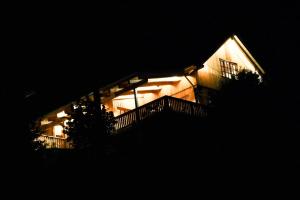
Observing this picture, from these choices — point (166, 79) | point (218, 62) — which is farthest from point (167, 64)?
point (218, 62)

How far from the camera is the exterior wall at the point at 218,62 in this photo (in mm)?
24781

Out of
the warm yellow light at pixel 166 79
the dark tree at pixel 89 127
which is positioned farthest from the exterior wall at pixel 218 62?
the dark tree at pixel 89 127

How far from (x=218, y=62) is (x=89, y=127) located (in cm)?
1263

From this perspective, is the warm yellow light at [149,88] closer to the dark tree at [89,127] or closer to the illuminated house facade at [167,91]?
the illuminated house facade at [167,91]

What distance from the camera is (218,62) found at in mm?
26781

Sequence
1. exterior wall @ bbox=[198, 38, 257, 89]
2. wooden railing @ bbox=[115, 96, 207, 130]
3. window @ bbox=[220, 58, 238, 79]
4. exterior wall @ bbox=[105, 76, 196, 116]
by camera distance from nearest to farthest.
A: wooden railing @ bbox=[115, 96, 207, 130] < exterior wall @ bbox=[105, 76, 196, 116] < exterior wall @ bbox=[198, 38, 257, 89] < window @ bbox=[220, 58, 238, 79]

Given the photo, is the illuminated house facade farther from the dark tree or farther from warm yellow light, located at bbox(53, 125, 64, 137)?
the dark tree

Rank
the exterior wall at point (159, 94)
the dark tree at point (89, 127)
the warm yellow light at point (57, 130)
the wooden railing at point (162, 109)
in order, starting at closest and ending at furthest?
the dark tree at point (89, 127) < the wooden railing at point (162, 109) < the exterior wall at point (159, 94) < the warm yellow light at point (57, 130)

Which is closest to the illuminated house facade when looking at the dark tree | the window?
the window

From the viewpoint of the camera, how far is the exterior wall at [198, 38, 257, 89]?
2478cm

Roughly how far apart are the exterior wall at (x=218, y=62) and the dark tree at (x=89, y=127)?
8.32 meters

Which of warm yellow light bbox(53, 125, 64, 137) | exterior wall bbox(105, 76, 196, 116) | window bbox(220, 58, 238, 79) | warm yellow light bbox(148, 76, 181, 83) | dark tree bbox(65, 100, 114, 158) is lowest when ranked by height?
dark tree bbox(65, 100, 114, 158)

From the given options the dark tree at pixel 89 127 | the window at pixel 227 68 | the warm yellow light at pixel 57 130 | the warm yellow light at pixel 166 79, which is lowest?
the dark tree at pixel 89 127

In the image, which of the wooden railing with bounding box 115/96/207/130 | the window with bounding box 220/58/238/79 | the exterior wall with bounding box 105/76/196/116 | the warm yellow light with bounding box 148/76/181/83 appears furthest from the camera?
the window with bounding box 220/58/238/79
